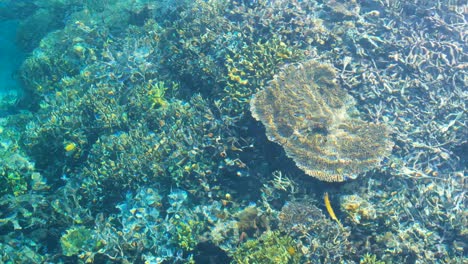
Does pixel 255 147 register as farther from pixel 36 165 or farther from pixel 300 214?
Result: pixel 36 165

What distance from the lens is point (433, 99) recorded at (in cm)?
623

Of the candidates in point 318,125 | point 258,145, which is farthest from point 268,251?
point 318,125

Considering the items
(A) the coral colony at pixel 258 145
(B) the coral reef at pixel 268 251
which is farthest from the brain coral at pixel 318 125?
(B) the coral reef at pixel 268 251

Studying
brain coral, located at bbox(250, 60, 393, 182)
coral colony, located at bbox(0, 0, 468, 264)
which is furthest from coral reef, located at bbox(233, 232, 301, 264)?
brain coral, located at bbox(250, 60, 393, 182)

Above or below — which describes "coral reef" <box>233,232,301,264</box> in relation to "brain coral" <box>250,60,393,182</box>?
below

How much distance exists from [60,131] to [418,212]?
710 cm

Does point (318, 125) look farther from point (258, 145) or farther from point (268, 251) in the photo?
point (268, 251)

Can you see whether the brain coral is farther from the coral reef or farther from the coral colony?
the coral reef

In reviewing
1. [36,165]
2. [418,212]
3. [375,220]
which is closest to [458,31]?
[418,212]

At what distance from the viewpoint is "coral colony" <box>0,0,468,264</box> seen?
15.8 ft

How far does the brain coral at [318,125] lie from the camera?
492 centimetres

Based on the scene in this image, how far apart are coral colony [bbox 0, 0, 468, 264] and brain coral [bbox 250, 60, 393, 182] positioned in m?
0.03

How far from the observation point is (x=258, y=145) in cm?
562

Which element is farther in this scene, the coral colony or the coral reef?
the coral colony
